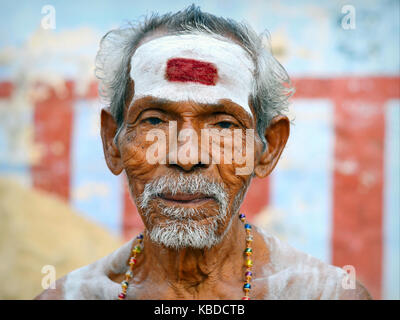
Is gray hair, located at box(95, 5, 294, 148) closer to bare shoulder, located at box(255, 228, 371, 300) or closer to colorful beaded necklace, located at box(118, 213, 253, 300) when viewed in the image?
colorful beaded necklace, located at box(118, 213, 253, 300)

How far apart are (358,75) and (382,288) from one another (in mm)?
2094

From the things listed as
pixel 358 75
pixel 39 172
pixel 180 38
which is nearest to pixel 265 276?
pixel 180 38

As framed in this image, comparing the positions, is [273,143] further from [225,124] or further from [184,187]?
[184,187]

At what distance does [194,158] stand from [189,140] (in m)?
0.10

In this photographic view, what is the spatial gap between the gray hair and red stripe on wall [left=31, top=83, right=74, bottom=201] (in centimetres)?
267

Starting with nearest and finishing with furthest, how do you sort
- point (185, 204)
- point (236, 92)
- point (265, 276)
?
point (185, 204), point (236, 92), point (265, 276)

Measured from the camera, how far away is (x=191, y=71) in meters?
2.66

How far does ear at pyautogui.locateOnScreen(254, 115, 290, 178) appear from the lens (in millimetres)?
2973

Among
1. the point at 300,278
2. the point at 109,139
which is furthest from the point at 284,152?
the point at 109,139

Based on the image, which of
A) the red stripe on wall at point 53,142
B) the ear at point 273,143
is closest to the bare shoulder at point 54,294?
the ear at point 273,143

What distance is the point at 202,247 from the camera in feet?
8.72

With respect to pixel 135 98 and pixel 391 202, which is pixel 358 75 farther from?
pixel 135 98

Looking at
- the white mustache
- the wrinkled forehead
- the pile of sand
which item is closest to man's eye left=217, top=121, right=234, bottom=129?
the wrinkled forehead

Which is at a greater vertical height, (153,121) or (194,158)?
(153,121)
